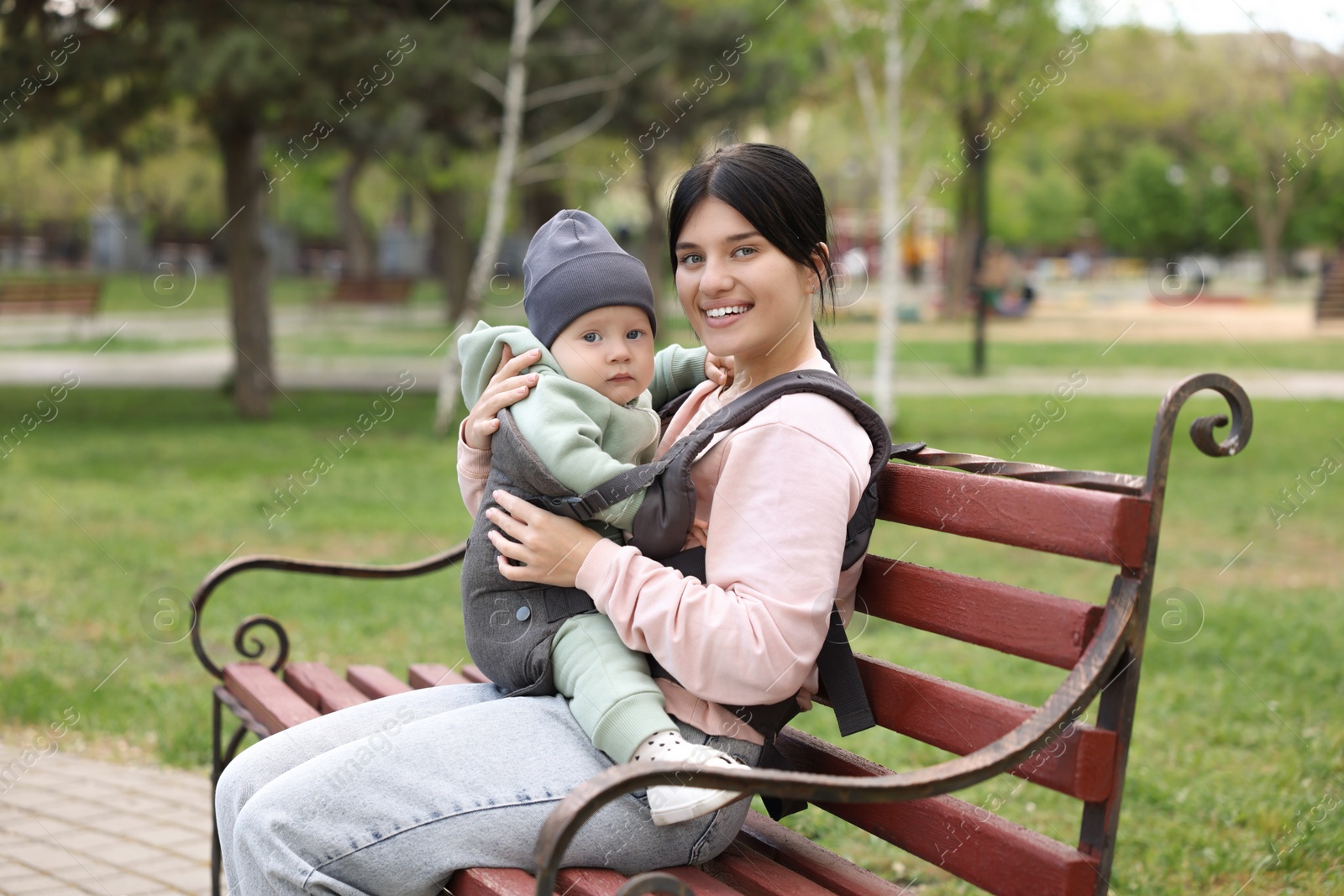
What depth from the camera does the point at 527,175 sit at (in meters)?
13.1

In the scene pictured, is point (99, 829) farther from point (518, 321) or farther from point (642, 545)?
point (518, 321)

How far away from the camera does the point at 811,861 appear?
2.23m

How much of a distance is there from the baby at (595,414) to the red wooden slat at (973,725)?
1.20ft

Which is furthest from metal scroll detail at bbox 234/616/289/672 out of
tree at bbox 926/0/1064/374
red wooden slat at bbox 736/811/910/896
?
tree at bbox 926/0/1064/374

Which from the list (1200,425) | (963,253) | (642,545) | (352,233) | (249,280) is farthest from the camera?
(352,233)

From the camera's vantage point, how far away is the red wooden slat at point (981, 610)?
1.96 meters

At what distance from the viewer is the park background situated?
457 centimetres

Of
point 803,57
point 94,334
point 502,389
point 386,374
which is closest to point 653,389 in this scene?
point 502,389

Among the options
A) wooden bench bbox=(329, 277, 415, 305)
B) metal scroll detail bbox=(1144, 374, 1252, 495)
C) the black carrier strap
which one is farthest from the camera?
wooden bench bbox=(329, 277, 415, 305)

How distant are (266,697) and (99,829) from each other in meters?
1.12

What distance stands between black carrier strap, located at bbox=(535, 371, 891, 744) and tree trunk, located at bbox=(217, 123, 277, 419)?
38.4 feet

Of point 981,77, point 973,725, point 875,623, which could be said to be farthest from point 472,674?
point 981,77

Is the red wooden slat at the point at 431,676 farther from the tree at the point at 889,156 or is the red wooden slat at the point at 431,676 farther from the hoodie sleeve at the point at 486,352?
the tree at the point at 889,156

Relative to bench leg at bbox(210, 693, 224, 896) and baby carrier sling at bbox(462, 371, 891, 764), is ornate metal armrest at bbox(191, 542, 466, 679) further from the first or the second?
baby carrier sling at bbox(462, 371, 891, 764)
